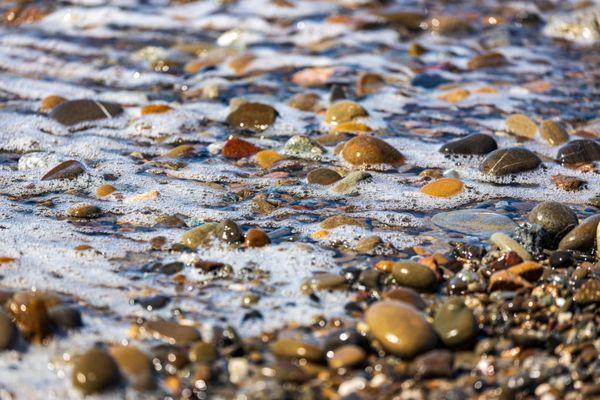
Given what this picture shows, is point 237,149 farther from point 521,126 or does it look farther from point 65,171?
point 521,126

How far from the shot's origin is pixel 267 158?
4.20 metres

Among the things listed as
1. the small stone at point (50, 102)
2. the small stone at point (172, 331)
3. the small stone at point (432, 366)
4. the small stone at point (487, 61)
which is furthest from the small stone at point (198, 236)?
the small stone at point (487, 61)

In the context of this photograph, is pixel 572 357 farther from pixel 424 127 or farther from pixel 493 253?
pixel 424 127

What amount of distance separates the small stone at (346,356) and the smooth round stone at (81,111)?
2975 millimetres

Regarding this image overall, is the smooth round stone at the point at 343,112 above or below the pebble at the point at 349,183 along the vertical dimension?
below

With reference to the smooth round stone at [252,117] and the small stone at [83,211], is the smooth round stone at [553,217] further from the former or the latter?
the smooth round stone at [252,117]

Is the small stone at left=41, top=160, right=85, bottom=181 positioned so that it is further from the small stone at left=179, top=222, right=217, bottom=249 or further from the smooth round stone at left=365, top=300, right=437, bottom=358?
the smooth round stone at left=365, top=300, right=437, bottom=358

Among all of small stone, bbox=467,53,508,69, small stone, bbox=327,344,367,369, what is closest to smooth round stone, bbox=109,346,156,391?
small stone, bbox=327,344,367,369

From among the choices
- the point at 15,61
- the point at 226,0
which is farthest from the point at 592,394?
the point at 226,0

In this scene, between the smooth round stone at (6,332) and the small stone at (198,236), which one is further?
the small stone at (198,236)

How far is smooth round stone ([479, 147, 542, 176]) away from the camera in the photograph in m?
3.99

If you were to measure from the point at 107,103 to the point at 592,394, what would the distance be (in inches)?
145

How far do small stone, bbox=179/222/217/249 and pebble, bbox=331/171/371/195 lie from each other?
32.9 inches

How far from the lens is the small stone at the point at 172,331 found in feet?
7.98
